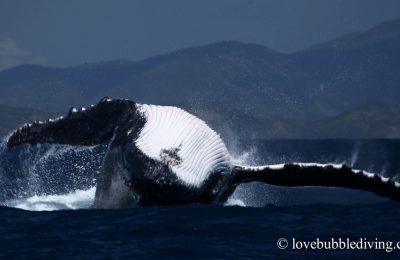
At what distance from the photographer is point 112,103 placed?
445 inches

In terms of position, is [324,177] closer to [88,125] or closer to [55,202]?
[88,125]


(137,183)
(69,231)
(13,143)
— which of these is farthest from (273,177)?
(13,143)

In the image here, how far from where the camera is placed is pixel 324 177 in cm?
1066

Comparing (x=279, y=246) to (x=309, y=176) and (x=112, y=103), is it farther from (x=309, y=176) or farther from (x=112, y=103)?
(x=112, y=103)

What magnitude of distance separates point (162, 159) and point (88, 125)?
131 cm

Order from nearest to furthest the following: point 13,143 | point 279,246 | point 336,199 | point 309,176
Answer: point 279,246 < point 309,176 < point 13,143 < point 336,199

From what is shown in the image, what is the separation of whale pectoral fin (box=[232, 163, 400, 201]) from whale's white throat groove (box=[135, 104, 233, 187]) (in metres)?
0.56

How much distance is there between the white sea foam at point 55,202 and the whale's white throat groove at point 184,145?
302 centimetres

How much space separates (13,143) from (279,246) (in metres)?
4.39

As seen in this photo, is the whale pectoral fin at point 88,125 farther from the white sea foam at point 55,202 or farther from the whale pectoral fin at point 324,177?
the white sea foam at point 55,202

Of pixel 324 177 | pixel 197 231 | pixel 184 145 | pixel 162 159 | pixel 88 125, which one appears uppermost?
pixel 88 125

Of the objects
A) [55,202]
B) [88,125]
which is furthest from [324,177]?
[55,202]

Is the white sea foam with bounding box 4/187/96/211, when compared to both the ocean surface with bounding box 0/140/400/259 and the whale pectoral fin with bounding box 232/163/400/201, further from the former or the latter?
the whale pectoral fin with bounding box 232/163/400/201

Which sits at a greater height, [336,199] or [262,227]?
[336,199]
